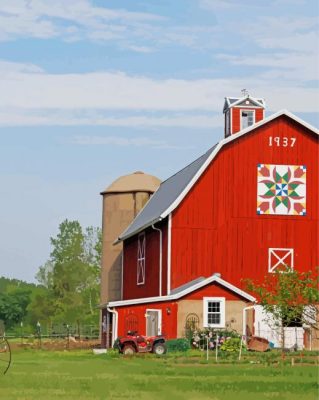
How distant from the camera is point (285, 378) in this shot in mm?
22188

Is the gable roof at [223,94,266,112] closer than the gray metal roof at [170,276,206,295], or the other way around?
the gray metal roof at [170,276,206,295]

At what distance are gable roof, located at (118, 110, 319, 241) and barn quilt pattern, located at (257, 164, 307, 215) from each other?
202 cm

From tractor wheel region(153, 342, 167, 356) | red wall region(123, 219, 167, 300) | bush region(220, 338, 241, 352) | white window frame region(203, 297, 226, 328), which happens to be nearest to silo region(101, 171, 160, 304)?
red wall region(123, 219, 167, 300)

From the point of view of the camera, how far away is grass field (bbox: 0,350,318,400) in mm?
17344

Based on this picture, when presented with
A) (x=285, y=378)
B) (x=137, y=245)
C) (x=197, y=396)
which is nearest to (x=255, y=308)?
(x=137, y=245)

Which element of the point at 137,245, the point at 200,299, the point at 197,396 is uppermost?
the point at 137,245

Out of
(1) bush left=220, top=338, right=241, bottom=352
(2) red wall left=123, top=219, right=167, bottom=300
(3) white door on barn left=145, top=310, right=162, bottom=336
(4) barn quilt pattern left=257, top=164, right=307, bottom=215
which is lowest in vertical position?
(1) bush left=220, top=338, right=241, bottom=352

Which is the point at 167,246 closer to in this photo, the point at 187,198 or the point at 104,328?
the point at 187,198

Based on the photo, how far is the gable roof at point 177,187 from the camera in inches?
1679

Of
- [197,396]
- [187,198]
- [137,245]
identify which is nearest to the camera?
[197,396]

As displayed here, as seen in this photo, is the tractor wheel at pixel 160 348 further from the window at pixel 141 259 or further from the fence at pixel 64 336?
the fence at pixel 64 336

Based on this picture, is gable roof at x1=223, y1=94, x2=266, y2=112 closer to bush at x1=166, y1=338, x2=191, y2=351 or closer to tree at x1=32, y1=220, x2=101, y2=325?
bush at x1=166, y1=338, x2=191, y2=351

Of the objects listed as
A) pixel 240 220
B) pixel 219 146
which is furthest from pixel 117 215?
pixel 219 146

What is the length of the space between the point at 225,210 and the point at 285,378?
21404 millimetres
